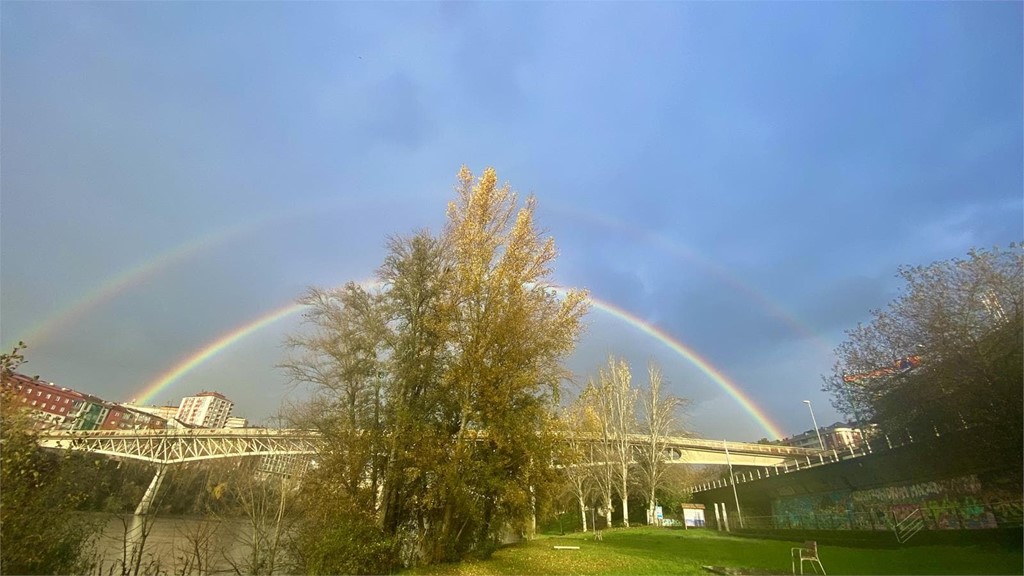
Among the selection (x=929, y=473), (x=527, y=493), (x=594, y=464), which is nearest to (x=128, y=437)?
(x=594, y=464)

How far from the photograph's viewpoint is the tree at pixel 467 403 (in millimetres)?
16484

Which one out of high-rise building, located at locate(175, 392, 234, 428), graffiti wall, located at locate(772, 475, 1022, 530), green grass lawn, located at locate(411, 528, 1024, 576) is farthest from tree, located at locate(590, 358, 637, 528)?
high-rise building, located at locate(175, 392, 234, 428)

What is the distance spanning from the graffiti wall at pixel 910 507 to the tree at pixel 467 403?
1783cm

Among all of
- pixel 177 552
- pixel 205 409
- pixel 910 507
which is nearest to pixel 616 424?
pixel 910 507

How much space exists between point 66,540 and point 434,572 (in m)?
10.0

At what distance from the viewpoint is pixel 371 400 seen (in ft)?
67.7

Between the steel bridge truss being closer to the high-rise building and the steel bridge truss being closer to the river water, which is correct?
the river water

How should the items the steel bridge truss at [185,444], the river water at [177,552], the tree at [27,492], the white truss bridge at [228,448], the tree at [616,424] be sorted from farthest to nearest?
the white truss bridge at [228,448]
the steel bridge truss at [185,444]
the tree at [616,424]
the river water at [177,552]
the tree at [27,492]

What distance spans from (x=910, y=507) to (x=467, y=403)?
77.5 feet

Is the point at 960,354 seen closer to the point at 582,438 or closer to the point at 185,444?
the point at 582,438

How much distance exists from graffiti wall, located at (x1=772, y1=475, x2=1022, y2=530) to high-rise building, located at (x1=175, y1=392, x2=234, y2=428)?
195304 mm

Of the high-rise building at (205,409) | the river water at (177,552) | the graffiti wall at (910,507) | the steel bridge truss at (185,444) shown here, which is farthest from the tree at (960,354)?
the high-rise building at (205,409)

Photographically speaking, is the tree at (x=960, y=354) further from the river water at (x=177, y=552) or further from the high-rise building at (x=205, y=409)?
the high-rise building at (x=205, y=409)

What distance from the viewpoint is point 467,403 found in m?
16.8
